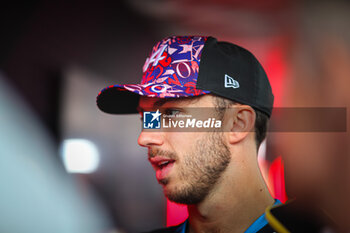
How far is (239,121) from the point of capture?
30.0 inches

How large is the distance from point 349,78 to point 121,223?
0.95m

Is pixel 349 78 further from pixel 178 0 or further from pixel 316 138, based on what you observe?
pixel 178 0

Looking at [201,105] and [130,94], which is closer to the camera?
[201,105]

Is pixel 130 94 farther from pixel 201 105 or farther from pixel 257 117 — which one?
pixel 257 117

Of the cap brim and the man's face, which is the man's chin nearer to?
the man's face

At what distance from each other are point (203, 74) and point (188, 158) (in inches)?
7.9

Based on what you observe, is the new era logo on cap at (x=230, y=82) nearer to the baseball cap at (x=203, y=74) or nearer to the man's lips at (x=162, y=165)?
the baseball cap at (x=203, y=74)

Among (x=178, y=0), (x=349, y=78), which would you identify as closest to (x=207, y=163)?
(x=349, y=78)

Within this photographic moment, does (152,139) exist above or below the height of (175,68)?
below

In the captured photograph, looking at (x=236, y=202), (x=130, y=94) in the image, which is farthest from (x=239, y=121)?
(x=130, y=94)

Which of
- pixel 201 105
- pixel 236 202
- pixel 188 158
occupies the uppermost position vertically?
pixel 201 105

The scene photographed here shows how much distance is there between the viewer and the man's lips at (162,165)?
0.75m

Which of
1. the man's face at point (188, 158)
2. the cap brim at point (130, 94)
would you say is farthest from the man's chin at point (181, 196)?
the cap brim at point (130, 94)

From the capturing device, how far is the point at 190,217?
840mm
